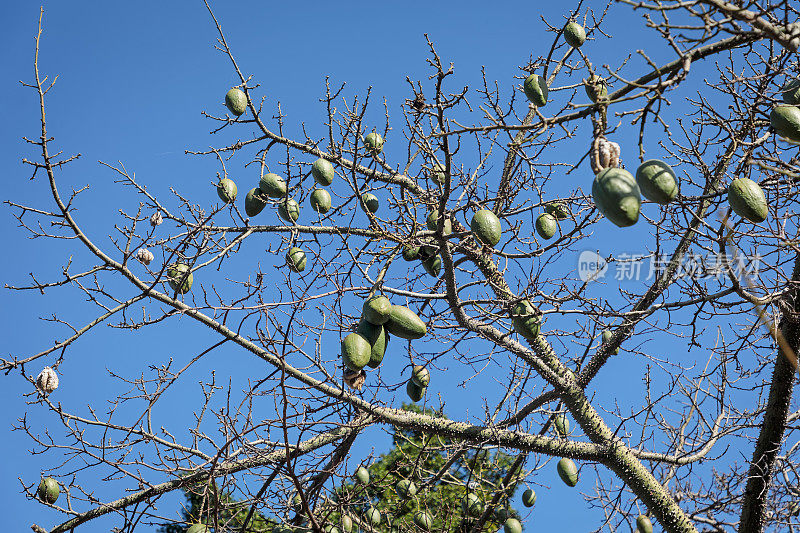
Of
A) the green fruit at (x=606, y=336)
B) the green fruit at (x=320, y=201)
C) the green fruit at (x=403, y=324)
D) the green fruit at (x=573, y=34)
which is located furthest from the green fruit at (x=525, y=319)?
the green fruit at (x=573, y=34)

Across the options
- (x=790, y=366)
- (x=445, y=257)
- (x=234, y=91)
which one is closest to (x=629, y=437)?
(x=790, y=366)

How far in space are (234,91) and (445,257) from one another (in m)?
2.15

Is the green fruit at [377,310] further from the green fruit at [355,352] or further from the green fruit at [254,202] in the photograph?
the green fruit at [254,202]

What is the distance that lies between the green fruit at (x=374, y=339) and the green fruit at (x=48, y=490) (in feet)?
9.58

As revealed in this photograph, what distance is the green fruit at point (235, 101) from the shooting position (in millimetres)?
4895

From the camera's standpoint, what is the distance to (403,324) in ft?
9.34

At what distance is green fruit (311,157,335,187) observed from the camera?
462cm

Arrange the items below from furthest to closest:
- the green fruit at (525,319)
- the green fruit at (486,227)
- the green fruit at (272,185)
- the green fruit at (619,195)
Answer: the green fruit at (272,185) < the green fruit at (525,319) < the green fruit at (486,227) < the green fruit at (619,195)

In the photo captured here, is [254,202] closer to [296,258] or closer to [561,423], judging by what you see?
[296,258]

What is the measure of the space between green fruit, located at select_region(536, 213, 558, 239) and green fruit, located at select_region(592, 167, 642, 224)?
2.38 metres

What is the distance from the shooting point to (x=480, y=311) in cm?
445

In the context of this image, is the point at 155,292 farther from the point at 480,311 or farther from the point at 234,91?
the point at 480,311

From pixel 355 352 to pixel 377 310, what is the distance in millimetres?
216

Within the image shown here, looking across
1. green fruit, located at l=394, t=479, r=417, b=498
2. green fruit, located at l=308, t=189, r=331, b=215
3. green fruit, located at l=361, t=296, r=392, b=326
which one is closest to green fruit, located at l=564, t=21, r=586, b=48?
green fruit, located at l=308, t=189, r=331, b=215
